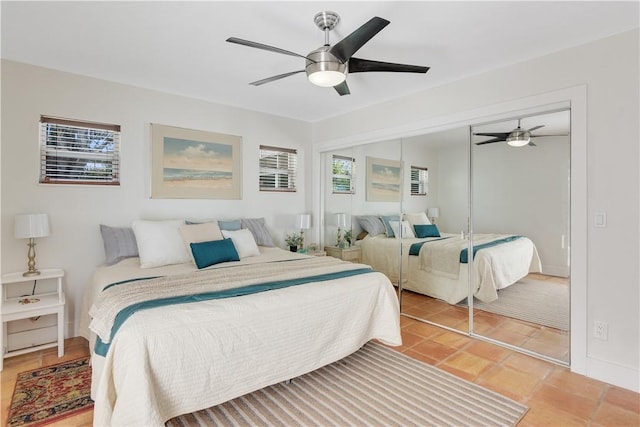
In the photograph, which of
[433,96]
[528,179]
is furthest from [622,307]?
[433,96]

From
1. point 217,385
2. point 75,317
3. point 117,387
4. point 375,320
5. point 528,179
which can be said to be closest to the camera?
point 117,387

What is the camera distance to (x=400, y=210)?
4.01 metres

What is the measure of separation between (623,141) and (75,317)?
4.86 meters

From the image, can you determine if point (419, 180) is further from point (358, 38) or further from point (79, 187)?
point (79, 187)

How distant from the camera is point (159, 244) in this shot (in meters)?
3.09

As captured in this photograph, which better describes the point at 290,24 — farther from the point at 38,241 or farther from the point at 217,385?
the point at 38,241

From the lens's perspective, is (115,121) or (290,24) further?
(115,121)

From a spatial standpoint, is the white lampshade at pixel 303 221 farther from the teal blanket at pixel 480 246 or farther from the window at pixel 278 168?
the teal blanket at pixel 480 246

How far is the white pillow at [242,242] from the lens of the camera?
3484 mm

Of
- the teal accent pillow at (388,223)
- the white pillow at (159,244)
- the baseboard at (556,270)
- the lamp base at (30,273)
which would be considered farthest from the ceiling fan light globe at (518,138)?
the lamp base at (30,273)

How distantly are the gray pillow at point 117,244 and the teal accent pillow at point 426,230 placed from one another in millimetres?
3037

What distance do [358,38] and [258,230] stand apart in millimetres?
2701

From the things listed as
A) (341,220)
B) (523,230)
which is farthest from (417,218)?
(341,220)

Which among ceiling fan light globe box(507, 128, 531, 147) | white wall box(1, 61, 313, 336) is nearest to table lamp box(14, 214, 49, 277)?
white wall box(1, 61, 313, 336)
